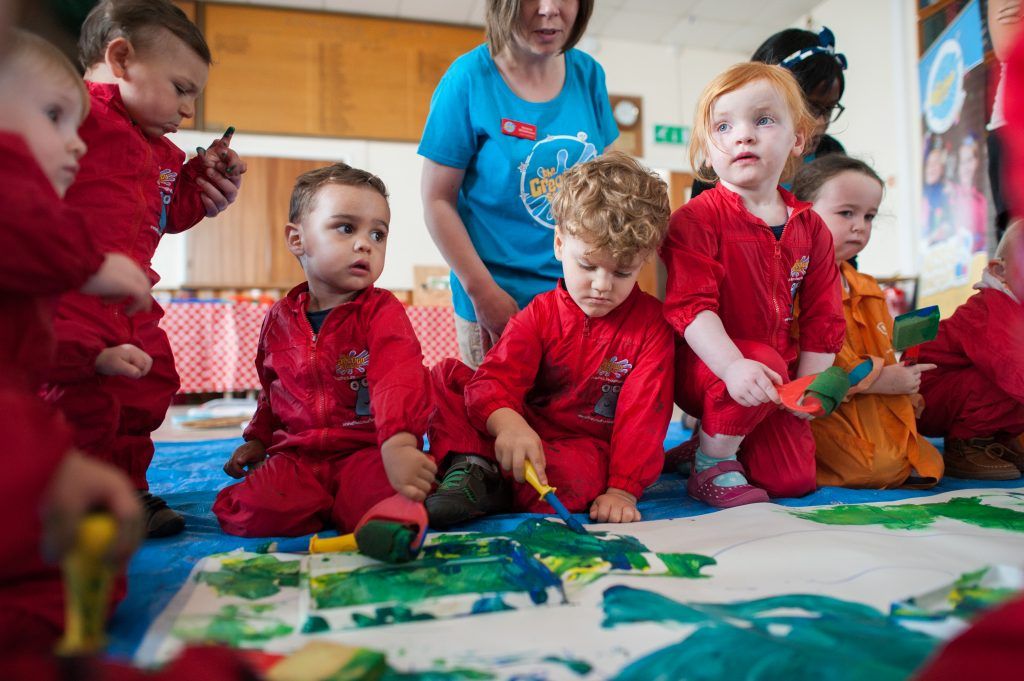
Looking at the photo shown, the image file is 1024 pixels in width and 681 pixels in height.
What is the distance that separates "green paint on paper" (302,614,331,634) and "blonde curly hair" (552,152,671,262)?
2.25 feet

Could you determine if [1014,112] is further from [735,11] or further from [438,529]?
[735,11]

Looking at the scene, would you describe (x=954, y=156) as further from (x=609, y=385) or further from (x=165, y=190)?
(x=165, y=190)

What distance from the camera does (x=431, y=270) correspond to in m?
4.64

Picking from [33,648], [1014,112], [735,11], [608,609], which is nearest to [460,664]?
[608,609]

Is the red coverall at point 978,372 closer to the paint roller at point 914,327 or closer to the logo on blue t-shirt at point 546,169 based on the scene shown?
the paint roller at point 914,327

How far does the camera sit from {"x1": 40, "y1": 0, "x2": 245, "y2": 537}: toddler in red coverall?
92 cm

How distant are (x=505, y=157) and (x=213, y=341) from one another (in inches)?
91.9

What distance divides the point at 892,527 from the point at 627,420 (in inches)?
15.5

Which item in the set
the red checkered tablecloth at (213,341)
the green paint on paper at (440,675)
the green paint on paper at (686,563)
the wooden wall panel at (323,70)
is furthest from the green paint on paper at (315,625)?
the wooden wall panel at (323,70)

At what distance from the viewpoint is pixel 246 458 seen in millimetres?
1180

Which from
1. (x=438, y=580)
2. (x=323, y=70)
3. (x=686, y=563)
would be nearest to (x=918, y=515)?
(x=686, y=563)

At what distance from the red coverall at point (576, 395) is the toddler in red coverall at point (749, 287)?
0.08 meters

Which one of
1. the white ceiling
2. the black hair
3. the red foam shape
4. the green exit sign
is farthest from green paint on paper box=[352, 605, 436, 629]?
the green exit sign

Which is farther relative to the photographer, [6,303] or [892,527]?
[892,527]
